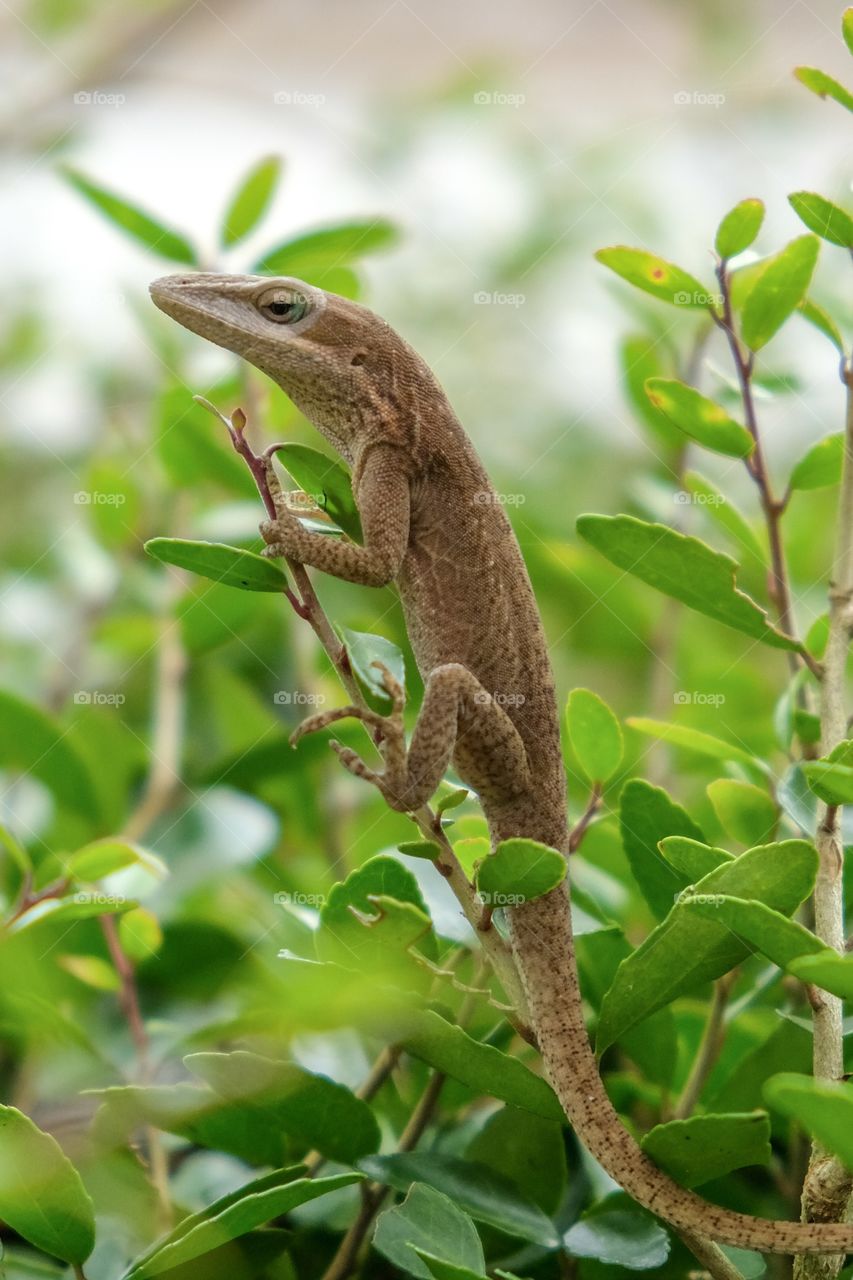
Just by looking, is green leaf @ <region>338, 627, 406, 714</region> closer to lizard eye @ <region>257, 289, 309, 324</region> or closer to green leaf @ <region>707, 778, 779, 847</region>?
green leaf @ <region>707, 778, 779, 847</region>

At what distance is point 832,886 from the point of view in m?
0.96

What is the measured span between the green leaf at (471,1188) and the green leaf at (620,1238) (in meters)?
0.02

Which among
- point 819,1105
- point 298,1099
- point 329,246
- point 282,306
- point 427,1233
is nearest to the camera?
point 819,1105

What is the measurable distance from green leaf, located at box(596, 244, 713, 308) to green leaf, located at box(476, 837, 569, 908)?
0.52 metres

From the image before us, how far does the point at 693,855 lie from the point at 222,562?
0.45 meters

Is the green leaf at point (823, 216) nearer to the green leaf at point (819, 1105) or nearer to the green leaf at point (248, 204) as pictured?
the green leaf at point (819, 1105)

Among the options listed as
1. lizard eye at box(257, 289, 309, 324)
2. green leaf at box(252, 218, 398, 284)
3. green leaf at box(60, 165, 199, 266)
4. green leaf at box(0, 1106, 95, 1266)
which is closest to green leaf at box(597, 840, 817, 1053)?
green leaf at box(0, 1106, 95, 1266)

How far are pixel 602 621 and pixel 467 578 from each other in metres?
0.61

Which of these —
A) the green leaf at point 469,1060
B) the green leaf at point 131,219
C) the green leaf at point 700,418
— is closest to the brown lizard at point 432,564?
the green leaf at point 469,1060

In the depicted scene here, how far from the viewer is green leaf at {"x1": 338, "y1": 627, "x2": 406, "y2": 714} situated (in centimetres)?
102

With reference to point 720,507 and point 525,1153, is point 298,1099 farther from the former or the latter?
point 720,507

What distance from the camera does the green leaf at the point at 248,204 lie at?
1.71 metres

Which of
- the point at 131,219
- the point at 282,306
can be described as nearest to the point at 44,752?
the point at 282,306

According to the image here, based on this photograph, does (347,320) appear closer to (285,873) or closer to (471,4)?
(285,873)
